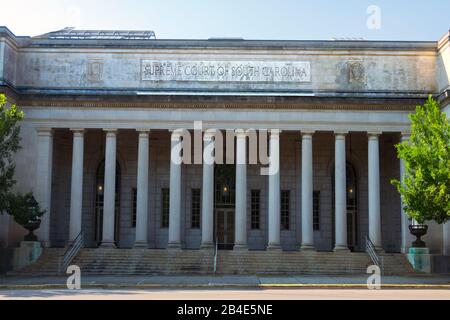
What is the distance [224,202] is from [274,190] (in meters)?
5.84

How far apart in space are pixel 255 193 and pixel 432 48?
14.6 metres

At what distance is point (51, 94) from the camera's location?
3788cm

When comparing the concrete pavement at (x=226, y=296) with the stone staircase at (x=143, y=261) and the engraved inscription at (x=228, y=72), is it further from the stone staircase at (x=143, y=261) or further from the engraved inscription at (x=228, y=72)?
the engraved inscription at (x=228, y=72)

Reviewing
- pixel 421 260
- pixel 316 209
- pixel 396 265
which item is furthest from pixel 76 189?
pixel 421 260

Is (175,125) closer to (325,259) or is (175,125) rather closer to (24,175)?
(24,175)

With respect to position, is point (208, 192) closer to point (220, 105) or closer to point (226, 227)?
point (220, 105)

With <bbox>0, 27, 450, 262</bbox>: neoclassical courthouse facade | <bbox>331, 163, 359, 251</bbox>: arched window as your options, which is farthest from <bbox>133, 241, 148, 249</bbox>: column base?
<bbox>331, 163, 359, 251</bbox>: arched window

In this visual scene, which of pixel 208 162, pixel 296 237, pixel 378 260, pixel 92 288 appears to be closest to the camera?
pixel 92 288

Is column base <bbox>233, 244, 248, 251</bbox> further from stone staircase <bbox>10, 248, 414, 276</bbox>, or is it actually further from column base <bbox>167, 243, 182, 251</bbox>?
column base <bbox>167, 243, 182, 251</bbox>

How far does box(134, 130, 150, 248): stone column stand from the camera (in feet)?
123

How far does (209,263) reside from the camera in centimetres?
3488

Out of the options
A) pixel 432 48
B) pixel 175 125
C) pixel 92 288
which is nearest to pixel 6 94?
pixel 175 125

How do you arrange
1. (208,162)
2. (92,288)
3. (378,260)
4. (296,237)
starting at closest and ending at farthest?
1. (92,288)
2. (378,260)
3. (208,162)
4. (296,237)

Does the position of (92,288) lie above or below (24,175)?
below
